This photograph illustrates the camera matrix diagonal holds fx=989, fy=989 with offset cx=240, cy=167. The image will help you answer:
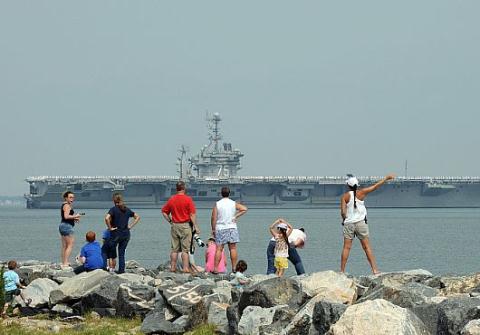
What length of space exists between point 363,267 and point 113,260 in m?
13.8

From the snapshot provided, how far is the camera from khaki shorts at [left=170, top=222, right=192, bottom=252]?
11.9 meters

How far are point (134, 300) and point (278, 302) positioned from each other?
5.56 ft

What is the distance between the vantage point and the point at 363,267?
82.7ft

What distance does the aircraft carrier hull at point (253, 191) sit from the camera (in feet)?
320

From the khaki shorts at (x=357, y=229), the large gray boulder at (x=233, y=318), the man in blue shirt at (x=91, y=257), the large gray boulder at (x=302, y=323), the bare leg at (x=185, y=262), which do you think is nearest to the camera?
the large gray boulder at (x=302, y=323)

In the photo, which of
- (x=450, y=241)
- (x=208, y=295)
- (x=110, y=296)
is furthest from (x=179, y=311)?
(x=450, y=241)

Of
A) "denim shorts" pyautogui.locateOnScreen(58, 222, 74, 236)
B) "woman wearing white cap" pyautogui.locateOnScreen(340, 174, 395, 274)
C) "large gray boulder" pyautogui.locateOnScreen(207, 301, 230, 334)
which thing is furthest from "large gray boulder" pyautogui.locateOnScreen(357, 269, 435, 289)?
"denim shorts" pyautogui.locateOnScreen(58, 222, 74, 236)

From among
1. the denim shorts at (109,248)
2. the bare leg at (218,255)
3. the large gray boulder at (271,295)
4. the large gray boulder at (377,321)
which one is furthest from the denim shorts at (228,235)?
the large gray boulder at (377,321)

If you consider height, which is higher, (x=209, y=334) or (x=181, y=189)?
(x=181, y=189)

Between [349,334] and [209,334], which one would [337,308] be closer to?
[349,334]

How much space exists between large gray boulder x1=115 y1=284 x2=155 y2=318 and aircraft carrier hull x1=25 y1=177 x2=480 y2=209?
86.2m

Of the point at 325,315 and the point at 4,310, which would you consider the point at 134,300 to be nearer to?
the point at 4,310

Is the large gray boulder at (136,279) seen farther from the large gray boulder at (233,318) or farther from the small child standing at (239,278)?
the large gray boulder at (233,318)

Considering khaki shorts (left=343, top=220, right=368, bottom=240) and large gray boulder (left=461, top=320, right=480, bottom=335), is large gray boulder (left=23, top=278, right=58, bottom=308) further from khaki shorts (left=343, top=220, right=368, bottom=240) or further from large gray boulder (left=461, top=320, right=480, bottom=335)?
large gray boulder (left=461, top=320, right=480, bottom=335)
